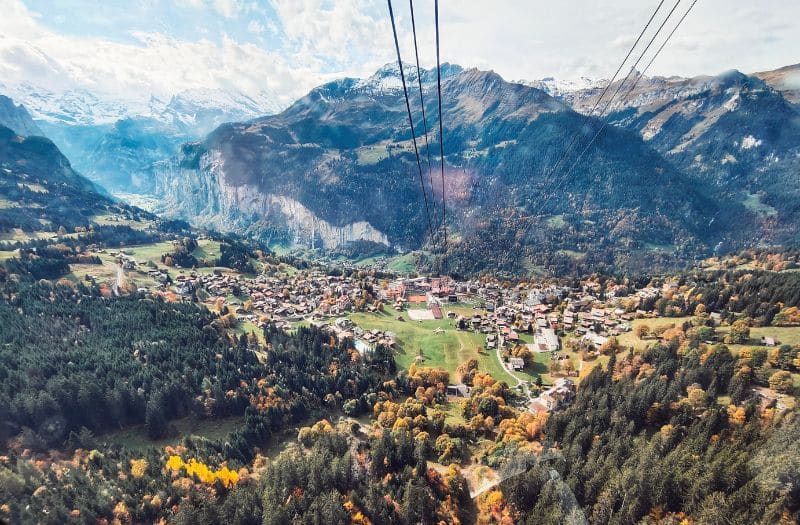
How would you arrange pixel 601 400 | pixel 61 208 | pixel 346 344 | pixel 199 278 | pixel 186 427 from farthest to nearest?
1. pixel 61 208
2. pixel 199 278
3. pixel 346 344
4. pixel 186 427
5. pixel 601 400

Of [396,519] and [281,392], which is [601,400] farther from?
[281,392]

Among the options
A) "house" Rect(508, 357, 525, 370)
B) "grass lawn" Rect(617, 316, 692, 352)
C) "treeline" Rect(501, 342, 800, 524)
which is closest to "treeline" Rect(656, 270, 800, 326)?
"grass lawn" Rect(617, 316, 692, 352)

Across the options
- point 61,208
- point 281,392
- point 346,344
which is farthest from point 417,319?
point 61,208

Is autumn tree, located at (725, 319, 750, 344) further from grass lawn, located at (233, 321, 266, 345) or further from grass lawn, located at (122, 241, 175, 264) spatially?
grass lawn, located at (122, 241, 175, 264)

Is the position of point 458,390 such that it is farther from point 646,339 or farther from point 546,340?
point 646,339

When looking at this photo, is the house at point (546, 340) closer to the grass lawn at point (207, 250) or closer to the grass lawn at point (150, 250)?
the grass lawn at point (207, 250)

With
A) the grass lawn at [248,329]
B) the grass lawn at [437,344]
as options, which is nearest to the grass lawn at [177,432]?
the grass lawn at [248,329]

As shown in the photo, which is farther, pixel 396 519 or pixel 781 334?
pixel 781 334

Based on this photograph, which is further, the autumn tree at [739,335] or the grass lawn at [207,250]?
the grass lawn at [207,250]
